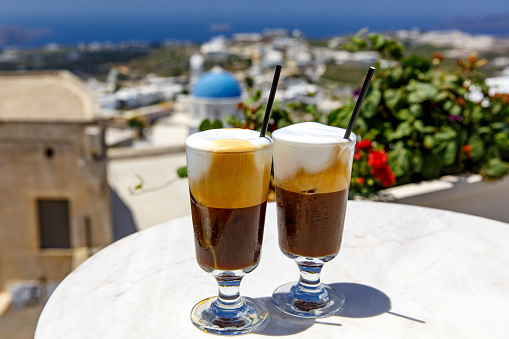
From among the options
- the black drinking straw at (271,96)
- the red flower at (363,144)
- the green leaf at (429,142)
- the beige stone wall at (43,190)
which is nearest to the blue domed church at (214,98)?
the beige stone wall at (43,190)

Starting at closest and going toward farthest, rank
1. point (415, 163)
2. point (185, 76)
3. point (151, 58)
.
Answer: point (415, 163)
point (185, 76)
point (151, 58)

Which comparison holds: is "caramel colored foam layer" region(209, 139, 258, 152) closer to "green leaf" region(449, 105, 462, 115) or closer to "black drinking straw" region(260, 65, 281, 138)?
"black drinking straw" region(260, 65, 281, 138)

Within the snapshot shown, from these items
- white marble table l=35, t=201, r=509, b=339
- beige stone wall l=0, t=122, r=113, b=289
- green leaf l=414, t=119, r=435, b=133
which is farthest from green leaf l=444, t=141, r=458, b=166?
beige stone wall l=0, t=122, r=113, b=289

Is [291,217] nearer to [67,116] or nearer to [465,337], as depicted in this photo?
[465,337]

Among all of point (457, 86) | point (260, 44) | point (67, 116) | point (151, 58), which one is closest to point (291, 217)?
point (457, 86)

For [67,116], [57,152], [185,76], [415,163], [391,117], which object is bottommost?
[185,76]

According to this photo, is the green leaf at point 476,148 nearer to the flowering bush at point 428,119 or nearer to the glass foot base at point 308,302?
the flowering bush at point 428,119

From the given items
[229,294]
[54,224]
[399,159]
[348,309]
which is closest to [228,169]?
[229,294]
